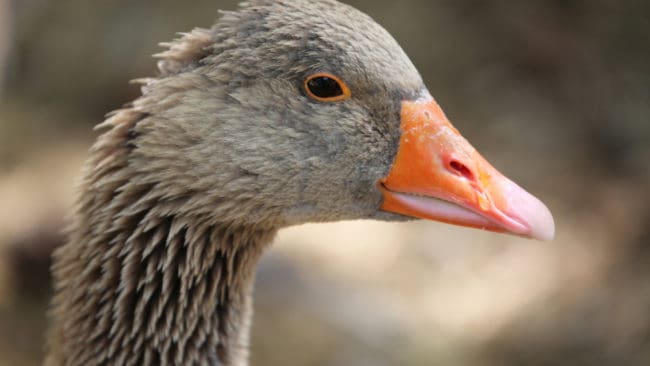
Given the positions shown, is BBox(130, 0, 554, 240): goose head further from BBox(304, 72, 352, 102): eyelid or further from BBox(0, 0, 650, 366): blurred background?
BBox(0, 0, 650, 366): blurred background

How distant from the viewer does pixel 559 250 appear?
8.77 metres

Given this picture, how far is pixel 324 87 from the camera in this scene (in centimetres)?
353

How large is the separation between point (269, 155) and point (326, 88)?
0.37 meters

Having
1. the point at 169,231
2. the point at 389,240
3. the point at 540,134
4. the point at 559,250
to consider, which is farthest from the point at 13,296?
the point at 540,134

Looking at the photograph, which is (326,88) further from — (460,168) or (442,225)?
(442,225)

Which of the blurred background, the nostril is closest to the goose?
the nostril

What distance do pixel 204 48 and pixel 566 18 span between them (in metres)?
8.06

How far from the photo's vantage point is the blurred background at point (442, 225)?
7.50m

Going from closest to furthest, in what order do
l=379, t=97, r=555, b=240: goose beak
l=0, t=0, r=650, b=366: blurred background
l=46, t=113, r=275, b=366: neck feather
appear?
1. l=379, t=97, r=555, b=240: goose beak
2. l=46, t=113, r=275, b=366: neck feather
3. l=0, t=0, r=650, b=366: blurred background

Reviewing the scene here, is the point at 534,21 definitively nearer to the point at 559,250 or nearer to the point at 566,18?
the point at 566,18

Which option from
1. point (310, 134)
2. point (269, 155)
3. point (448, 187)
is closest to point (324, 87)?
point (310, 134)

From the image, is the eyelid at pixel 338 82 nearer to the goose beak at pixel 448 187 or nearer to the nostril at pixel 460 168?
the goose beak at pixel 448 187

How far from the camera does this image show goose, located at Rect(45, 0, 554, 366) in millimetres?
3521

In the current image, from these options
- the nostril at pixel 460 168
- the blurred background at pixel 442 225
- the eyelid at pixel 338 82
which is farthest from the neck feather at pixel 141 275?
the blurred background at pixel 442 225
